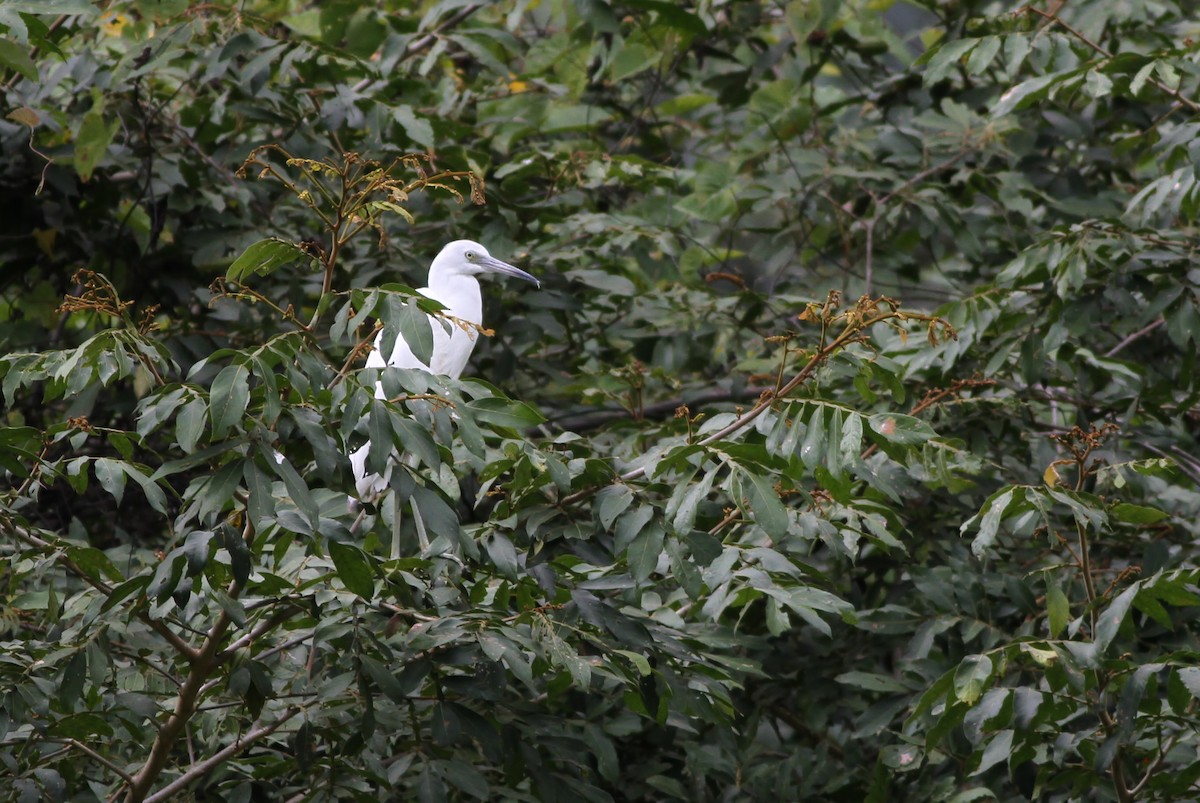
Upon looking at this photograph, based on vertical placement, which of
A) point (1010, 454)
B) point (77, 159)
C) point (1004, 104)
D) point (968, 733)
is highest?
point (1004, 104)

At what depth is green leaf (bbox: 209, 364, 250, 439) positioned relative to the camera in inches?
77.0

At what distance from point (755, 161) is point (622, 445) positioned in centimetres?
178

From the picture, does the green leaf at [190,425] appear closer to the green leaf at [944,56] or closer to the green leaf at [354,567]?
the green leaf at [354,567]

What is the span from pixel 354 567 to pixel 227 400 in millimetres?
347

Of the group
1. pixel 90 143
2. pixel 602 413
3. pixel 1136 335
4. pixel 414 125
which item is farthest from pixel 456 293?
pixel 1136 335

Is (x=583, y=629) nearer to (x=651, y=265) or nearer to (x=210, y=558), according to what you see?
(x=210, y=558)

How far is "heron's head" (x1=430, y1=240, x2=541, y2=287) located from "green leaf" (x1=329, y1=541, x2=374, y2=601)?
1.46 m

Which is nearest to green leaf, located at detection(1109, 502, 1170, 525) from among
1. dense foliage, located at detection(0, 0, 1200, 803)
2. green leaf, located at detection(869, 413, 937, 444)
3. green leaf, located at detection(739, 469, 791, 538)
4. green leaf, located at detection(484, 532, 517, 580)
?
dense foliage, located at detection(0, 0, 1200, 803)

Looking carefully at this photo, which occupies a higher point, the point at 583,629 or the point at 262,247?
the point at 262,247

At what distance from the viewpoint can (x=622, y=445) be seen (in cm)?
335

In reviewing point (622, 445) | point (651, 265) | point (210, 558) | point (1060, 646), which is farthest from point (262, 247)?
point (651, 265)

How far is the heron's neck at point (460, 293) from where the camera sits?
3.45m

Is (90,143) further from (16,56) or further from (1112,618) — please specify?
(1112,618)

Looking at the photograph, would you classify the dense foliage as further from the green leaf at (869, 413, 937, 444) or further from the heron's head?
the heron's head
